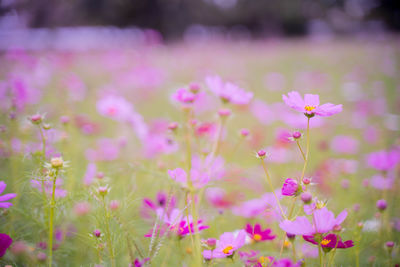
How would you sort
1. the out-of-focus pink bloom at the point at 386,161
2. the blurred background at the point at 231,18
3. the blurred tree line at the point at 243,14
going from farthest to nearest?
1. the blurred tree line at the point at 243,14
2. the blurred background at the point at 231,18
3. the out-of-focus pink bloom at the point at 386,161

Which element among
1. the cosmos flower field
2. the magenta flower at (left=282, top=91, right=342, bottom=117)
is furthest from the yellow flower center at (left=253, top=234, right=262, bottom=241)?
the magenta flower at (left=282, top=91, right=342, bottom=117)

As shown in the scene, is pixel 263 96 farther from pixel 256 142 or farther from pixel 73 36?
pixel 73 36

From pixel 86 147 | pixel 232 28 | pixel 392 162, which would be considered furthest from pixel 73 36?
pixel 392 162

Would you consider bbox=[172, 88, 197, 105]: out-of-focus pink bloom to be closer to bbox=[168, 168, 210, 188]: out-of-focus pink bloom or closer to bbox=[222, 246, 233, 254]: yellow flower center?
bbox=[168, 168, 210, 188]: out-of-focus pink bloom

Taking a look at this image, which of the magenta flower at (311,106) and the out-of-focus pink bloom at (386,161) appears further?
the out-of-focus pink bloom at (386,161)

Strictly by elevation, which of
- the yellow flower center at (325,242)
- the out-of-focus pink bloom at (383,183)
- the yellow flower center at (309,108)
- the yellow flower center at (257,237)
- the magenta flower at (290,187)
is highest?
the yellow flower center at (309,108)

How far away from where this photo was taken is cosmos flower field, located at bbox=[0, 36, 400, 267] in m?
0.43

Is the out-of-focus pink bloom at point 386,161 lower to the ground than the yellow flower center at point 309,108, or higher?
lower

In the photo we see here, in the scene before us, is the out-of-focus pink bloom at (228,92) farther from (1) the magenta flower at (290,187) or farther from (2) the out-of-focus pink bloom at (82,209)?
(2) the out-of-focus pink bloom at (82,209)

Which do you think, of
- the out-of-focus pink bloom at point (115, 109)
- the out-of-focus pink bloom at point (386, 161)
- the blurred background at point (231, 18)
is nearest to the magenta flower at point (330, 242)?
the out-of-focus pink bloom at point (386, 161)

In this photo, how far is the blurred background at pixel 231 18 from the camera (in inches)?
354

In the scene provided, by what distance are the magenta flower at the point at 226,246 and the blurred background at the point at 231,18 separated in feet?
23.1

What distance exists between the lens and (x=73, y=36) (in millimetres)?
9047

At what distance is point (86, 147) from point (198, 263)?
1022mm
